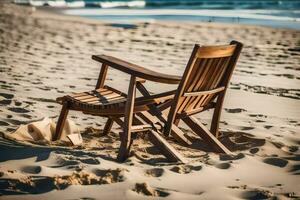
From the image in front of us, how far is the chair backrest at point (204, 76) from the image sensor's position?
12.0 ft

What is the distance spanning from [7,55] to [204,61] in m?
7.62

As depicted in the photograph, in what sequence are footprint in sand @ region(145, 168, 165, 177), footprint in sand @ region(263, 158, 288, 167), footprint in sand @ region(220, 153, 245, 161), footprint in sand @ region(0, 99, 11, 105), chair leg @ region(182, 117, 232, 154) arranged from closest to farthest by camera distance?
1. footprint in sand @ region(145, 168, 165, 177)
2. footprint in sand @ region(263, 158, 288, 167)
3. footprint in sand @ region(220, 153, 245, 161)
4. chair leg @ region(182, 117, 232, 154)
5. footprint in sand @ region(0, 99, 11, 105)

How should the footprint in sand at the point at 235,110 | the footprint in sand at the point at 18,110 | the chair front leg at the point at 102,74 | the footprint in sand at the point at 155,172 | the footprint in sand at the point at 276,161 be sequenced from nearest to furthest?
the footprint in sand at the point at 155,172 < the footprint in sand at the point at 276,161 < the chair front leg at the point at 102,74 < the footprint in sand at the point at 18,110 < the footprint in sand at the point at 235,110

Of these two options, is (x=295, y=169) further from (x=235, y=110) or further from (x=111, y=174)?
(x=235, y=110)

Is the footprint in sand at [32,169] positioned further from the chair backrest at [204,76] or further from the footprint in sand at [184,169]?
the chair backrest at [204,76]

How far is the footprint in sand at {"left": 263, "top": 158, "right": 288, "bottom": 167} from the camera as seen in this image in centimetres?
390

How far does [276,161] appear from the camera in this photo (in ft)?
13.1

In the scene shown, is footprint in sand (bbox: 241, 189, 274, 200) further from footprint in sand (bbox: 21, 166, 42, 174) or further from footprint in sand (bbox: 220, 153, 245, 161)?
footprint in sand (bbox: 21, 166, 42, 174)

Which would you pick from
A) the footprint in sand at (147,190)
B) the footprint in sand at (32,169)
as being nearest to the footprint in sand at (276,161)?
the footprint in sand at (147,190)

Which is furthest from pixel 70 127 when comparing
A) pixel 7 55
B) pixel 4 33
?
pixel 4 33

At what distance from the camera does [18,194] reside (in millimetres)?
3010

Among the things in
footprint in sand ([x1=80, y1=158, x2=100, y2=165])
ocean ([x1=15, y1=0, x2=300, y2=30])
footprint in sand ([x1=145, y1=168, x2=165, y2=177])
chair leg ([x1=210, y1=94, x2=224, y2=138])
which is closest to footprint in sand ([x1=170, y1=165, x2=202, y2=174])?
footprint in sand ([x1=145, y1=168, x2=165, y2=177])

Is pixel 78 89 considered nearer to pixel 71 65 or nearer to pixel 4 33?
pixel 71 65

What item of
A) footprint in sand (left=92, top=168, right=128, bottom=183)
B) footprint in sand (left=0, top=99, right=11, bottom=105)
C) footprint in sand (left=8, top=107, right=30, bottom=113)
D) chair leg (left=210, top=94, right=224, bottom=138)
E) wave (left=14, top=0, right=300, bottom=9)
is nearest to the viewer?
footprint in sand (left=92, top=168, right=128, bottom=183)
